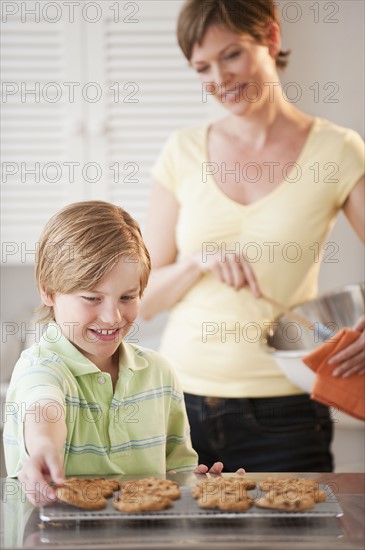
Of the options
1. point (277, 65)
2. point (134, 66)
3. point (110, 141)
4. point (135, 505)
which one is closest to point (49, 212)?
point (110, 141)

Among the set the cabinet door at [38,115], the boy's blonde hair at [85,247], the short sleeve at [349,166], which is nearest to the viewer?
the boy's blonde hair at [85,247]

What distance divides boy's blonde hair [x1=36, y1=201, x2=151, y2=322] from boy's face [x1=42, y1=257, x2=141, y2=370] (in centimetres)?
1

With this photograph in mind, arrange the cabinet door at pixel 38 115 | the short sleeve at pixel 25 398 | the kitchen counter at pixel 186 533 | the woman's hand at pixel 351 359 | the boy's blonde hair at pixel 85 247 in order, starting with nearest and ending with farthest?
the kitchen counter at pixel 186 533
the short sleeve at pixel 25 398
the boy's blonde hair at pixel 85 247
the woman's hand at pixel 351 359
the cabinet door at pixel 38 115

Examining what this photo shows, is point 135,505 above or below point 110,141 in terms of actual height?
below

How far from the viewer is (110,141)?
6.81 ft

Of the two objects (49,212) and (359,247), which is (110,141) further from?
(359,247)

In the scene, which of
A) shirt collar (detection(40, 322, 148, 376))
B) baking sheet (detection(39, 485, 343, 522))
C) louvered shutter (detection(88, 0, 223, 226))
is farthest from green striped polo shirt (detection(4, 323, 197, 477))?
louvered shutter (detection(88, 0, 223, 226))

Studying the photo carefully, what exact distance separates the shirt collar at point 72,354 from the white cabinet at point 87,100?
1124 mm

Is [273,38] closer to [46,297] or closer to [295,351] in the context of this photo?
[295,351]

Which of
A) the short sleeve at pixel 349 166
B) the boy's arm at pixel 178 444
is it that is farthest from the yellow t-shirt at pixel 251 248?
the boy's arm at pixel 178 444

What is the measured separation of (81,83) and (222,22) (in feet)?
2.53

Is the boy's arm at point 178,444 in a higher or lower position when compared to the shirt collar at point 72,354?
lower

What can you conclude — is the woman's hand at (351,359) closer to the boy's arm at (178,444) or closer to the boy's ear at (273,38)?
the boy's arm at (178,444)

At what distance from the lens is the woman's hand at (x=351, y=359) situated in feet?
4.09
